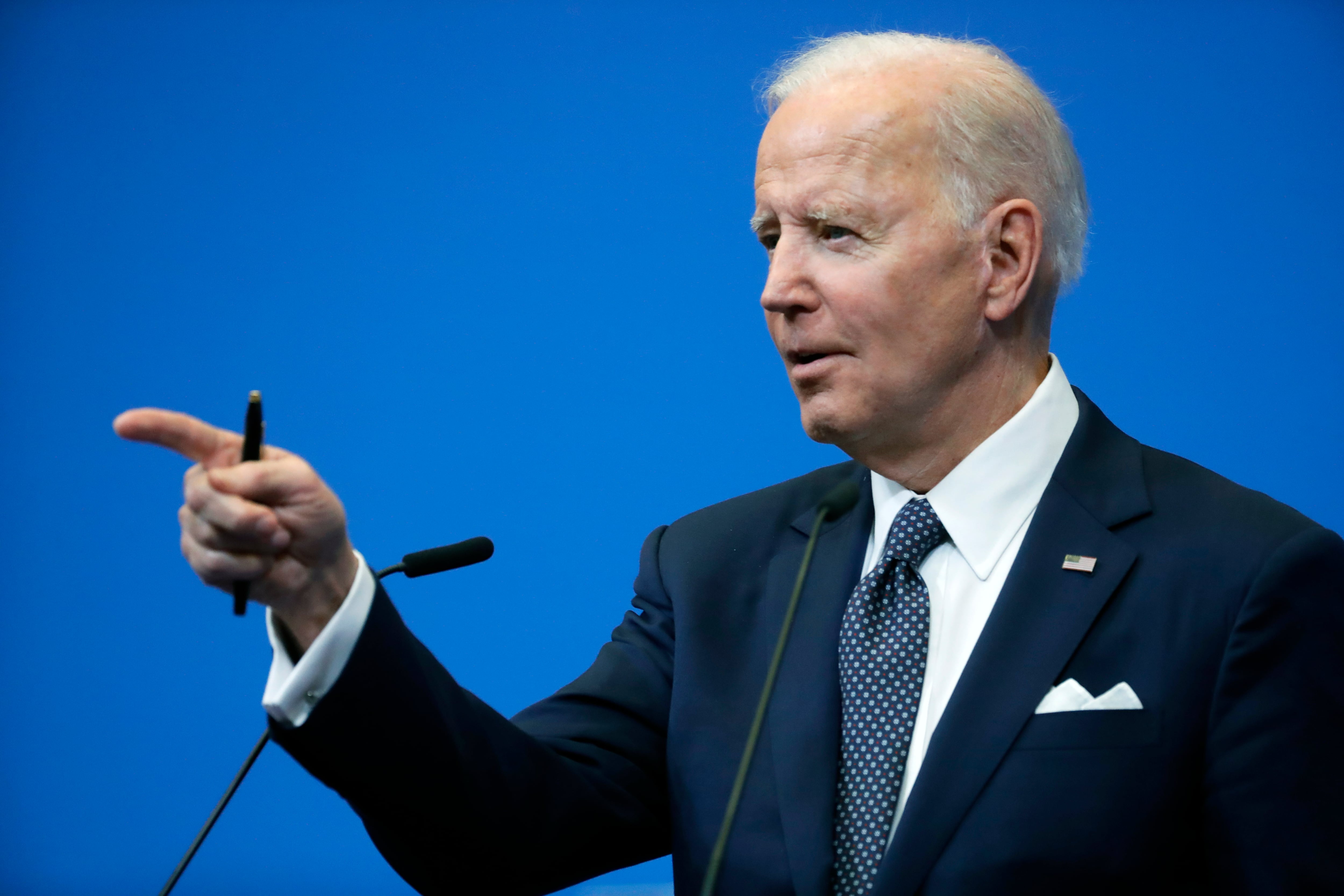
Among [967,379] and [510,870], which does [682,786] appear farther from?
[967,379]

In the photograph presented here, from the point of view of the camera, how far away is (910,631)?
4.21ft

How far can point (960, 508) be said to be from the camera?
1.33m

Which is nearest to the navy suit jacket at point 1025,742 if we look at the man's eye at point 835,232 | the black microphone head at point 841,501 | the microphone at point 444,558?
the microphone at point 444,558

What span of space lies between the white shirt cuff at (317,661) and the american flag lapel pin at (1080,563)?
2.36 ft

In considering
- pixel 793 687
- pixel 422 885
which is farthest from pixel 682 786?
pixel 422 885

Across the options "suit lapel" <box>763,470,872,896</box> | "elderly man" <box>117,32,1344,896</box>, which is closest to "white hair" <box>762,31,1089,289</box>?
"elderly man" <box>117,32,1344,896</box>

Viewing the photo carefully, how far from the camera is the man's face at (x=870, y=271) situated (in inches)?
52.6

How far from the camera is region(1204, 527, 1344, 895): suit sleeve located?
109 cm

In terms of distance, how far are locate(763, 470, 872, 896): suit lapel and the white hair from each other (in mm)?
382

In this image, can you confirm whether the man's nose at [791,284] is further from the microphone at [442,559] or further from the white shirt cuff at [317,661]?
the white shirt cuff at [317,661]

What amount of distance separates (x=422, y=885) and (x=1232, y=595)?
2.84ft

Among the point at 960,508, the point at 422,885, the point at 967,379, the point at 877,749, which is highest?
the point at 967,379

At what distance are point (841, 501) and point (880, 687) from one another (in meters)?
0.27

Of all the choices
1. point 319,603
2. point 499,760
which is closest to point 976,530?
point 499,760
